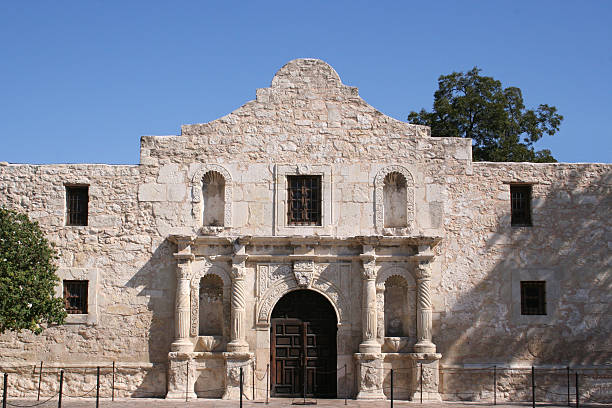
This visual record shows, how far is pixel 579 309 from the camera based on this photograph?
64.5 feet

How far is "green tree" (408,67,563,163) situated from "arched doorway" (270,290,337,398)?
12126 mm

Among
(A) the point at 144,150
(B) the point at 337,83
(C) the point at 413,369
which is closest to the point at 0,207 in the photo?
(A) the point at 144,150

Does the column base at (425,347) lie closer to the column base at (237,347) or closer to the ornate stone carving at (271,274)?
the ornate stone carving at (271,274)

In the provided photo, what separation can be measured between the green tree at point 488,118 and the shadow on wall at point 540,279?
365 inches

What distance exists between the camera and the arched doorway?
63.3 ft

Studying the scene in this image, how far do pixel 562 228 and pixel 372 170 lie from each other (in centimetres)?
504

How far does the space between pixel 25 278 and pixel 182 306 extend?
3.70 metres

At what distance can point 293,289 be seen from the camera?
19.4 metres

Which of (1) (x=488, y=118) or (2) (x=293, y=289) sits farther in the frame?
(1) (x=488, y=118)

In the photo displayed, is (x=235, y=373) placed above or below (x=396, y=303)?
below

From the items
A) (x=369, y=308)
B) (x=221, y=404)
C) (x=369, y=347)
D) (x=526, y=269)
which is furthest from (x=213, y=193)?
(x=526, y=269)

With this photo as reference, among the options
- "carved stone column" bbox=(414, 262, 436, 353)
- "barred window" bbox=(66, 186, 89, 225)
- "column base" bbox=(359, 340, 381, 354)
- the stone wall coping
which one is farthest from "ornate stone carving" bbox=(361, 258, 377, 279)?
"barred window" bbox=(66, 186, 89, 225)

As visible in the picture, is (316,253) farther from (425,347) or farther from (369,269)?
(425,347)

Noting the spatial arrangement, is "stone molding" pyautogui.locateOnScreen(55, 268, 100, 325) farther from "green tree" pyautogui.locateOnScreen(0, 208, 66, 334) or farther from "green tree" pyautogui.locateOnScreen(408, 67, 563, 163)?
"green tree" pyautogui.locateOnScreen(408, 67, 563, 163)
